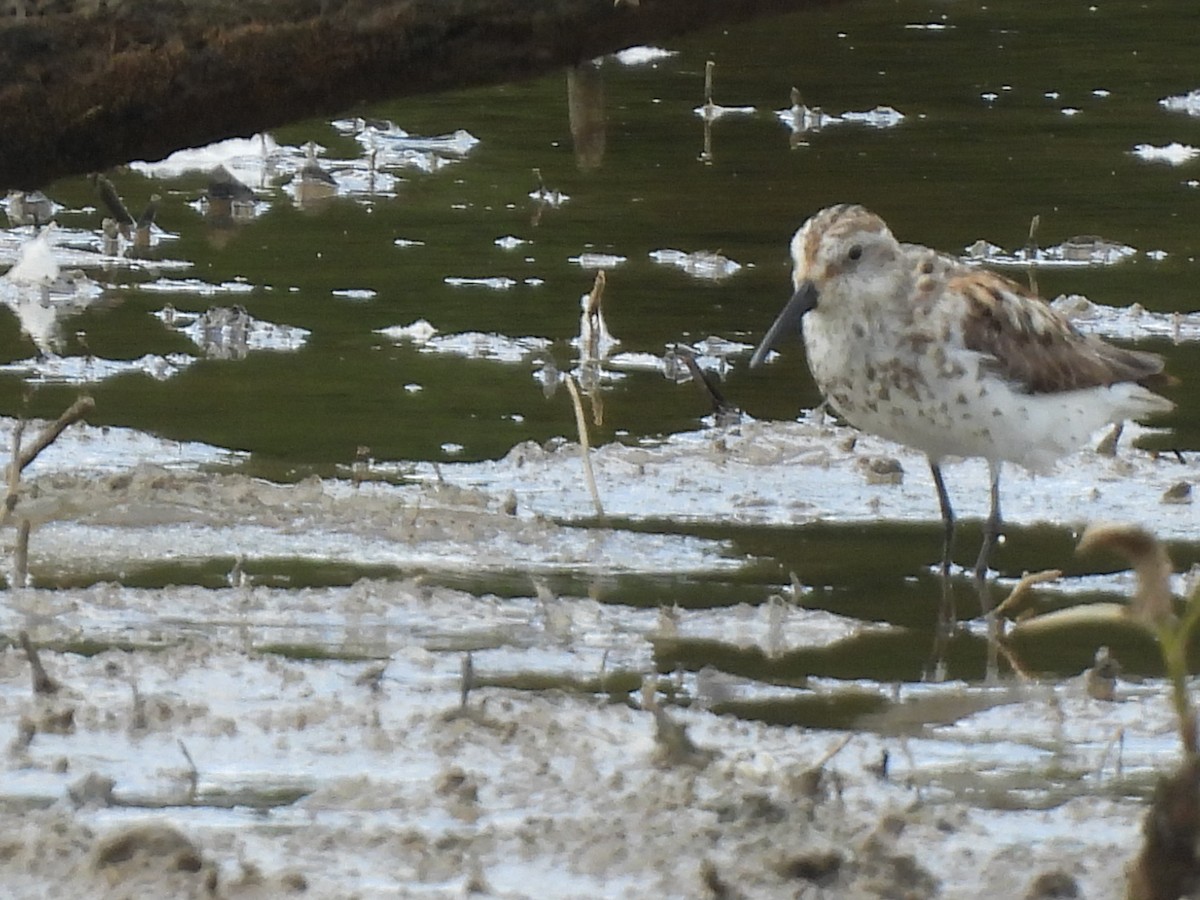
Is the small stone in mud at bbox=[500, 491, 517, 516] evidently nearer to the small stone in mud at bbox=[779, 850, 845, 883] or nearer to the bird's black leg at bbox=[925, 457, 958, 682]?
the bird's black leg at bbox=[925, 457, 958, 682]

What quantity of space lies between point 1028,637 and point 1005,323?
1.45 metres

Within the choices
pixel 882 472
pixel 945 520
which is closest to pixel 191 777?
pixel 945 520

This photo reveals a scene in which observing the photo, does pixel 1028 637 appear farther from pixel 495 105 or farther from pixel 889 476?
pixel 495 105

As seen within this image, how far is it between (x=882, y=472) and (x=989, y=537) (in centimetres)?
88

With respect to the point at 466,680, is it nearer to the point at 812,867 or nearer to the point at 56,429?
the point at 812,867

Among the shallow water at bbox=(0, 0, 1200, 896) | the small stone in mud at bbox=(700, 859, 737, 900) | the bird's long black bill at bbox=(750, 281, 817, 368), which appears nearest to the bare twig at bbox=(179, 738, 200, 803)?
the shallow water at bbox=(0, 0, 1200, 896)

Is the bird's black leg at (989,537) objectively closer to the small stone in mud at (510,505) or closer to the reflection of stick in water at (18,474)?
the small stone in mud at (510,505)

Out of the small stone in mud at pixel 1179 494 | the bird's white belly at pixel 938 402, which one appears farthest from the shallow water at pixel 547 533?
the bird's white belly at pixel 938 402

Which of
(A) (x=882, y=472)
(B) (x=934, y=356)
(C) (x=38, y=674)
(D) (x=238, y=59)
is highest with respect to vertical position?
(D) (x=238, y=59)

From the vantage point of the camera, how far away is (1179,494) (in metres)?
7.45

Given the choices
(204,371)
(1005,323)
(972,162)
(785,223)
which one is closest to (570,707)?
(1005,323)

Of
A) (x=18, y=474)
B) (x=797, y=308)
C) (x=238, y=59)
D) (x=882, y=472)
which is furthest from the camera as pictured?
(x=882, y=472)

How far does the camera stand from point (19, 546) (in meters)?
6.14

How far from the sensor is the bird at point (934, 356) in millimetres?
7184
